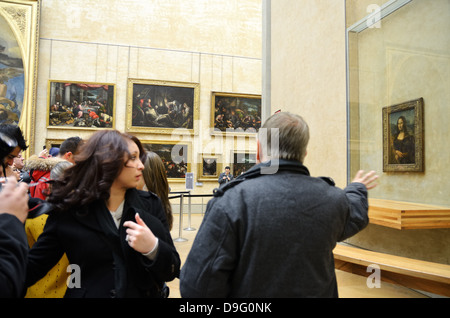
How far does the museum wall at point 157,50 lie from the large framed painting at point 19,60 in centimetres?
47

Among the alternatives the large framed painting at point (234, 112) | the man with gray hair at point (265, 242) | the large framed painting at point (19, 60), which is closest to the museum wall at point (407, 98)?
the man with gray hair at point (265, 242)

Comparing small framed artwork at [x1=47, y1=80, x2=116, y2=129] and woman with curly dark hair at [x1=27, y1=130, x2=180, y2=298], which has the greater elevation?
small framed artwork at [x1=47, y1=80, x2=116, y2=129]

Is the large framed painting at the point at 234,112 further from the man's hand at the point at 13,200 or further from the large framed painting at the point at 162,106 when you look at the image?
the man's hand at the point at 13,200

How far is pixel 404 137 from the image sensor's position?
4891 millimetres

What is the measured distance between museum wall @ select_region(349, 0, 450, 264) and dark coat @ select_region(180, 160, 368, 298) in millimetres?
3629

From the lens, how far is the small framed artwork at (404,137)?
4.66m

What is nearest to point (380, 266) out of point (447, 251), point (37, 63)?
point (447, 251)

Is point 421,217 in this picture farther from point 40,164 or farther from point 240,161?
point 240,161

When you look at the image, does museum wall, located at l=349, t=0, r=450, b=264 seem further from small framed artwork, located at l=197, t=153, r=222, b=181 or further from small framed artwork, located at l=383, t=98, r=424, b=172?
small framed artwork, located at l=197, t=153, r=222, b=181

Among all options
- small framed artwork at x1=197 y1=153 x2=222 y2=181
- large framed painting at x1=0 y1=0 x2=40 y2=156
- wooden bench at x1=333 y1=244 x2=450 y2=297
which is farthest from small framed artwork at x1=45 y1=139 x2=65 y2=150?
wooden bench at x1=333 y1=244 x2=450 y2=297

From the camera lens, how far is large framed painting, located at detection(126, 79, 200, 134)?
14.0 m

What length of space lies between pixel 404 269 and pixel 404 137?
1907mm

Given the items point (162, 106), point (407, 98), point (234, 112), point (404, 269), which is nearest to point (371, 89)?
point (407, 98)

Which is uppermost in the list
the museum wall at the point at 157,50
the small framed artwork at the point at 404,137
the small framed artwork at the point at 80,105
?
the museum wall at the point at 157,50
